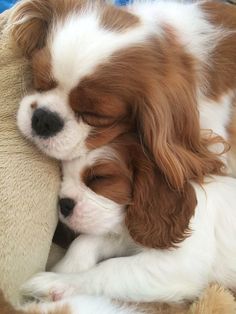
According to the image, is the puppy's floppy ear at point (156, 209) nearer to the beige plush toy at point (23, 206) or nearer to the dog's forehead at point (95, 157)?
the dog's forehead at point (95, 157)

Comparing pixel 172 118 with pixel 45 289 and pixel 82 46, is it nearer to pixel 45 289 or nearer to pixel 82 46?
pixel 82 46

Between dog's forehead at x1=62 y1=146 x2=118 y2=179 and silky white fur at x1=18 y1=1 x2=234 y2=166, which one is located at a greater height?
silky white fur at x1=18 y1=1 x2=234 y2=166

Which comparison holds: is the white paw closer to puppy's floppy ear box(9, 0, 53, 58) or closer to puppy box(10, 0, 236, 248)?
puppy box(10, 0, 236, 248)

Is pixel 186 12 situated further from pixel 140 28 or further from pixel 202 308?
pixel 202 308

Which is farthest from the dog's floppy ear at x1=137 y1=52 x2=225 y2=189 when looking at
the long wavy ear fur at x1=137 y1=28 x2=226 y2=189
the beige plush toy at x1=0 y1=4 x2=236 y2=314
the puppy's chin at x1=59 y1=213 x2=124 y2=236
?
the beige plush toy at x1=0 y1=4 x2=236 y2=314

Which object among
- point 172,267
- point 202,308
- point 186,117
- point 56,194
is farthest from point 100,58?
point 202,308

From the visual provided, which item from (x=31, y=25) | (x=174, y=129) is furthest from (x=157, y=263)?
(x=31, y=25)
